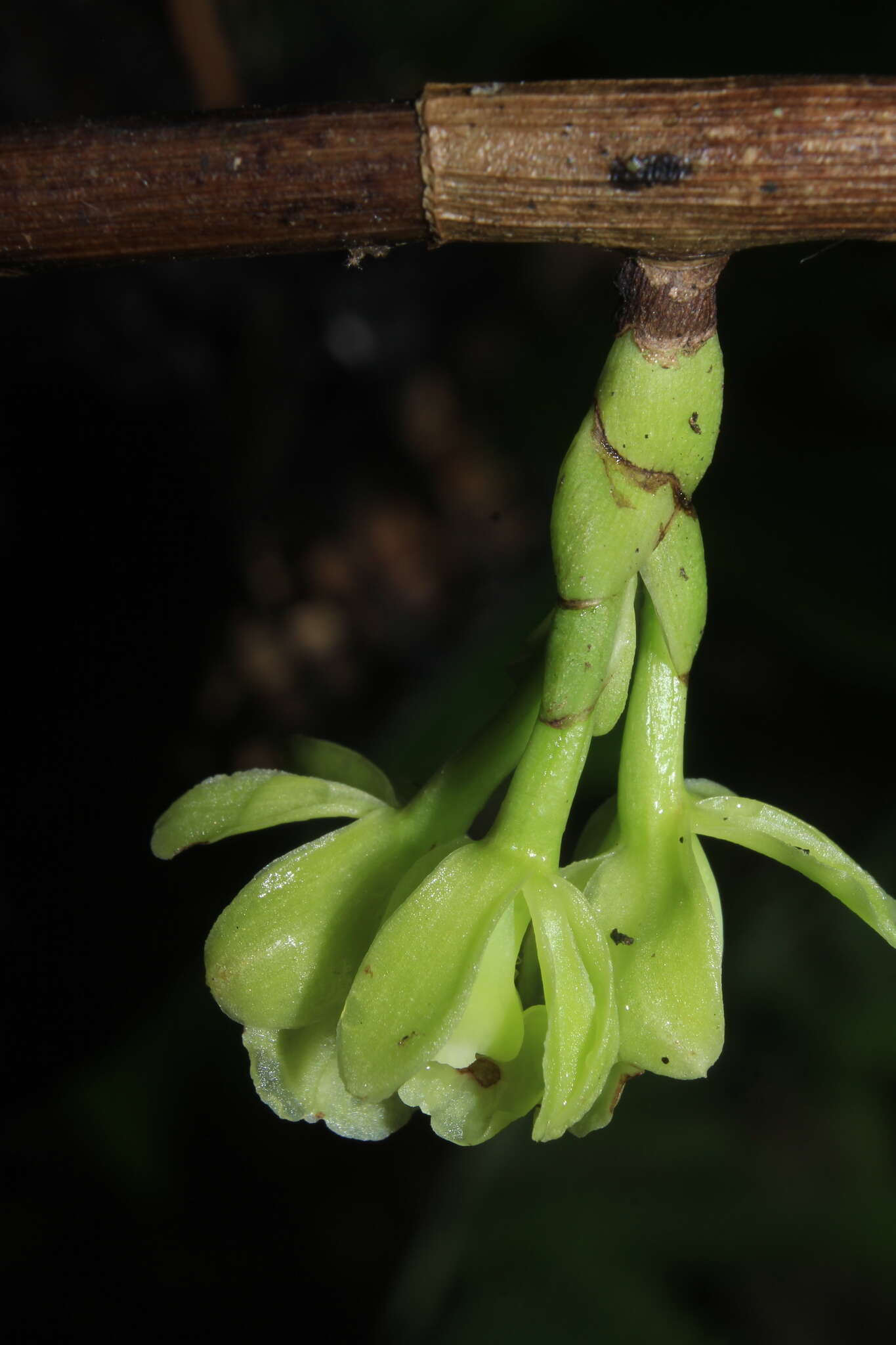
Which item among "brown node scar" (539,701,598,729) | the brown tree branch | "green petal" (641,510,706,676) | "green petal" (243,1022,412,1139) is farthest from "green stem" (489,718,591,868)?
the brown tree branch

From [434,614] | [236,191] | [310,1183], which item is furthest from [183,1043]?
[236,191]

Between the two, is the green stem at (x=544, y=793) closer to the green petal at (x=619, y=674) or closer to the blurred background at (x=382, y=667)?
the green petal at (x=619, y=674)

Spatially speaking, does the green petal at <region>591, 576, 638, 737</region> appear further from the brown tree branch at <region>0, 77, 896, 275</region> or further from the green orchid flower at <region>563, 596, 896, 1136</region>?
the brown tree branch at <region>0, 77, 896, 275</region>

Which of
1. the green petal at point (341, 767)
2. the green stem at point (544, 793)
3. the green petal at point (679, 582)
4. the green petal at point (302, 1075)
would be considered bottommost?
the green petal at point (302, 1075)

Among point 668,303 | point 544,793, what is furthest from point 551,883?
point 668,303

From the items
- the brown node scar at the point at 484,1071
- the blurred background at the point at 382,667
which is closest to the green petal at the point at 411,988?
the brown node scar at the point at 484,1071

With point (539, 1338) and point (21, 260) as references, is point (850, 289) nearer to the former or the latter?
point (21, 260)
